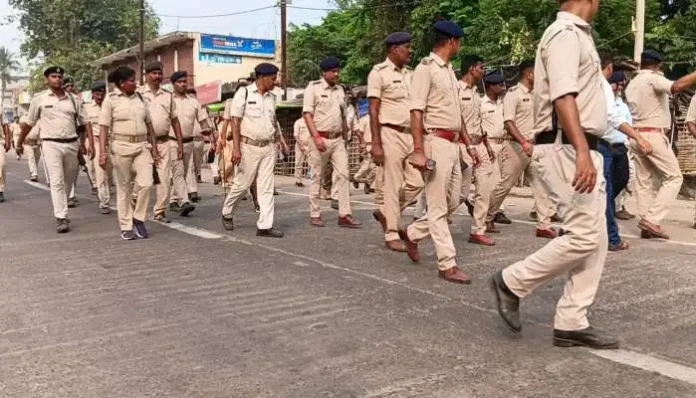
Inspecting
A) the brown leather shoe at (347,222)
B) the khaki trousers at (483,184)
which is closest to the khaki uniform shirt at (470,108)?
the khaki trousers at (483,184)

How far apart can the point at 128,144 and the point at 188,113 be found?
10.2ft

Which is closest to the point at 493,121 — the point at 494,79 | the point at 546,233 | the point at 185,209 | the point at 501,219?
the point at 494,79

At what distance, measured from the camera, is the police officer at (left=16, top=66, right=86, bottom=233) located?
843 cm

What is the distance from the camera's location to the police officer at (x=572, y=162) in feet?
12.2

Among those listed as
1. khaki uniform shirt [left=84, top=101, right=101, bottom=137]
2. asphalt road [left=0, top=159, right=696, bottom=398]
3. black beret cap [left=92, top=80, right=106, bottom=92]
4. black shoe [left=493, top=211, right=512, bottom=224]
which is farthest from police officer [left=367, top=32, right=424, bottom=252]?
khaki uniform shirt [left=84, top=101, right=101, bottom=137]

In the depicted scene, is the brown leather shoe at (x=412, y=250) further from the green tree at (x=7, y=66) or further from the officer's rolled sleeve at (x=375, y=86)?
the green tree at (x=7, y=66)

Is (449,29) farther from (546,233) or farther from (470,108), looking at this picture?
(546,233)

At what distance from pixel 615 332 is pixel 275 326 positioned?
197 cm

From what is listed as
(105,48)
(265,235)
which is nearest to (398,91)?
(265,235)

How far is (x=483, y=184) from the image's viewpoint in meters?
7.49

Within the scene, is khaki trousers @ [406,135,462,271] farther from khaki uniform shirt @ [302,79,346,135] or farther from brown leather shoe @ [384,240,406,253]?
khaki uniform shirt @ [302,79,346,135]

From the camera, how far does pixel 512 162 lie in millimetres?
7574

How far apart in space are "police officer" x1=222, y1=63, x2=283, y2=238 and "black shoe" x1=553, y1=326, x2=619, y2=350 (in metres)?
4.31

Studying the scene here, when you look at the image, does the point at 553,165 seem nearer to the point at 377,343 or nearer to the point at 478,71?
the point at 377,343
